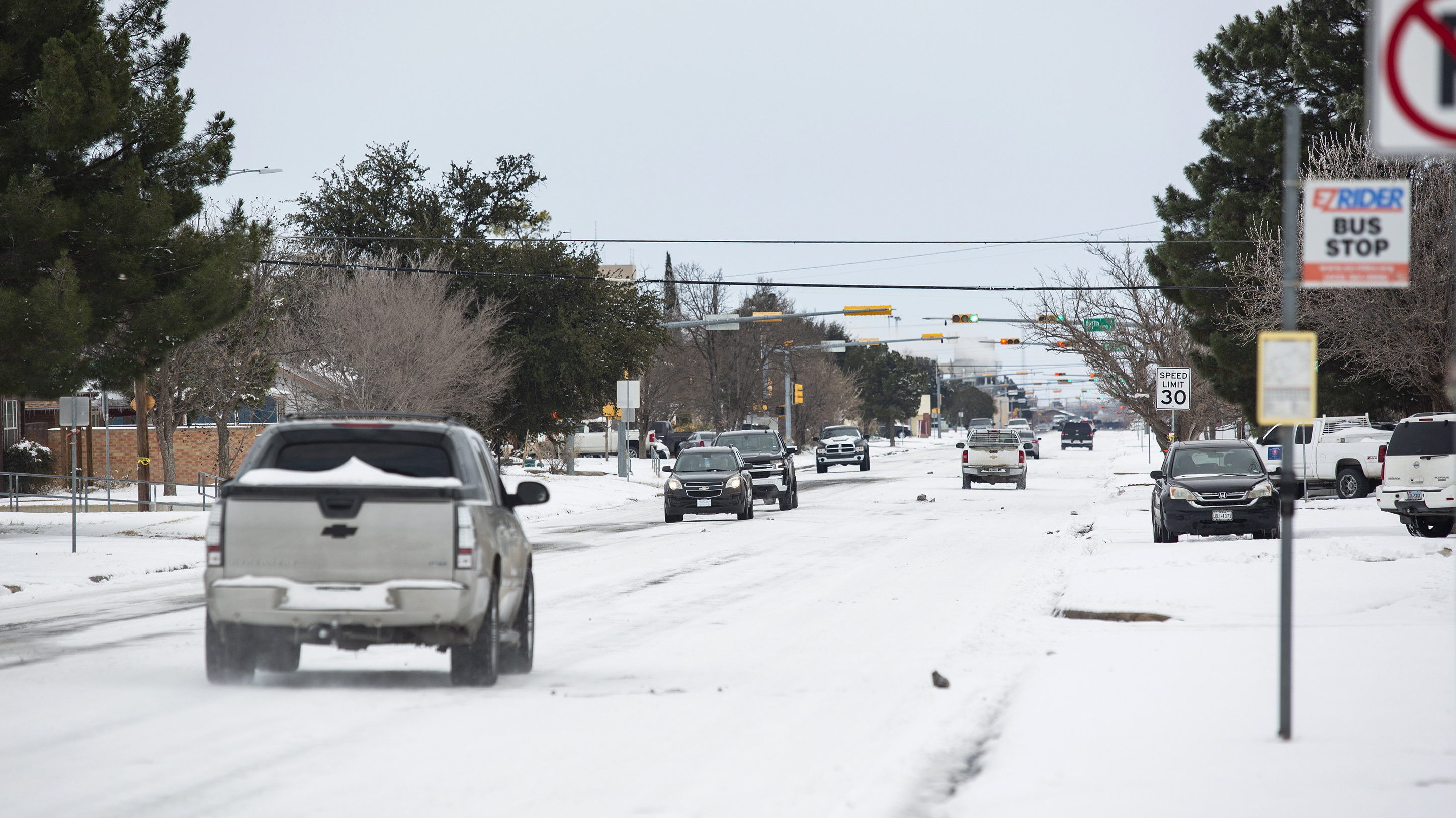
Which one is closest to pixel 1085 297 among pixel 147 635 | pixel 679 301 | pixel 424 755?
pixel 679 301

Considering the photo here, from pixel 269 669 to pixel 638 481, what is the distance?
39.7 meters

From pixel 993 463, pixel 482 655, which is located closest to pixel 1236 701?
pixel 482 655

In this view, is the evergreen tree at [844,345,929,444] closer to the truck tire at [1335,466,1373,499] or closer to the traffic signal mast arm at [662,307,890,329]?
the traffic signal mast arm at [662,307,890,329]

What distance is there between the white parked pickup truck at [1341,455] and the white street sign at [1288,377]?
2828 centimetres

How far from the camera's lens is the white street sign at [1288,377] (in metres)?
7.43

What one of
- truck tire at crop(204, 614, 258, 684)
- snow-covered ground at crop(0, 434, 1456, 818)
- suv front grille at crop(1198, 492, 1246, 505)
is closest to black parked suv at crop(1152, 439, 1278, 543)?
suv front grille at crop(1198, 492, 1246, 505)

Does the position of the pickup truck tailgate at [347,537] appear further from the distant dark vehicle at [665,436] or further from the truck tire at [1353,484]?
the distant dark vehicle at [665,436]

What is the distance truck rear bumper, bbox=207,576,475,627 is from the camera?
9.33m

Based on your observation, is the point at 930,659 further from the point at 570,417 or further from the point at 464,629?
the point at 570,417

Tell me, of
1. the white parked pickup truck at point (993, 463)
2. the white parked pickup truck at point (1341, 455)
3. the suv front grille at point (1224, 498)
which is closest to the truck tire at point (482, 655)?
the suv front grille at point (1224, 498)

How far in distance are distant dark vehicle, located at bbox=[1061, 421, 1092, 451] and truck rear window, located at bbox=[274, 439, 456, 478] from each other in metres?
97.2

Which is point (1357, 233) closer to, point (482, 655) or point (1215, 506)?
point (482, 655)

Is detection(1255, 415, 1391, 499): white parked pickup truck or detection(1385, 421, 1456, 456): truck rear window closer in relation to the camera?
detection(1385, 421, 1456, 456): truck rear window

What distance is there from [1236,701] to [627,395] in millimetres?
37310
